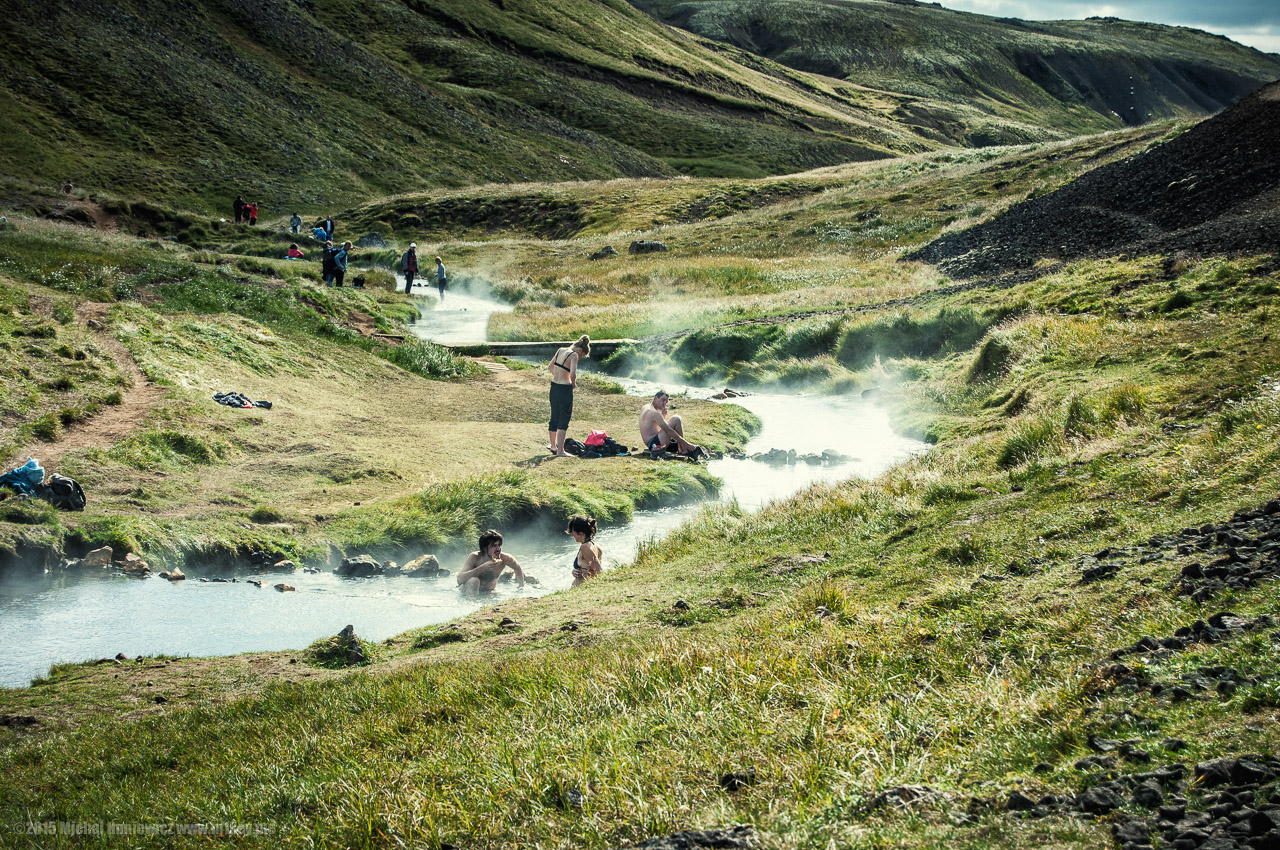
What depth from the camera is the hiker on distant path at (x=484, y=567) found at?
1134 cm

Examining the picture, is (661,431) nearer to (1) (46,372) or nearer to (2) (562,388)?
(2) (562,388)

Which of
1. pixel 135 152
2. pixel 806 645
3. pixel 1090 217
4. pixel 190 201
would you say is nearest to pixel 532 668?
pixel 806 645

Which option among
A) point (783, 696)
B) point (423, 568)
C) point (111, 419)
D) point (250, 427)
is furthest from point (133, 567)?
point (783, 696)

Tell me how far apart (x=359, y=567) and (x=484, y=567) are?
1.60m

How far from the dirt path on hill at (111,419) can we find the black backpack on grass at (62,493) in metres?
1.12

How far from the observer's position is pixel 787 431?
20766 mm

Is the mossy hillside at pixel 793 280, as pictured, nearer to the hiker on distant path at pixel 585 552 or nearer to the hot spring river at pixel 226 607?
the hot spring river at pixel 226 607

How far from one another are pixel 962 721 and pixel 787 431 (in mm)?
16536

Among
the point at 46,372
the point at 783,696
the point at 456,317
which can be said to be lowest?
the point at 783,696

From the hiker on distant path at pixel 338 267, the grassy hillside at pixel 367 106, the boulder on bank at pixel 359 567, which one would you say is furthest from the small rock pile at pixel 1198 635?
the grassy hillside at pixel 367 106

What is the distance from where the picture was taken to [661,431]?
17031 mm

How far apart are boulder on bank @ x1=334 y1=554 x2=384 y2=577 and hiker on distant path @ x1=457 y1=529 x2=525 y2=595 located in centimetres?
107

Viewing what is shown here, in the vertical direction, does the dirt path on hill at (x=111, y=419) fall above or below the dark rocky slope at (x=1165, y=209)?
below

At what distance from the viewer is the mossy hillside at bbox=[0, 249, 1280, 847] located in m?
3.92
